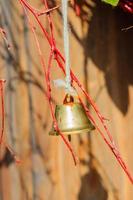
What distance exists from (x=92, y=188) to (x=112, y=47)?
19.2 inches

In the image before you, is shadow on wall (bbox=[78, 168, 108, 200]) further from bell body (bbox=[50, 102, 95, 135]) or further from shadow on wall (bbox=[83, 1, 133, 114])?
bell body (bbox=[50, 102, 95, 135])

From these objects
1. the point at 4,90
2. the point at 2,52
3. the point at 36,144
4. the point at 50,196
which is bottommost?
the point at 50,196

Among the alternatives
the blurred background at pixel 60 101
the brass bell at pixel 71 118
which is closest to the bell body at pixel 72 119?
the brass bell at pixel 71 118

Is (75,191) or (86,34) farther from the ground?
(86,34)

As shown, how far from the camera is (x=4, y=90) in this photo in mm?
1840

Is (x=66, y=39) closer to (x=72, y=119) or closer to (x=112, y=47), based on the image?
(x=72, y=119)

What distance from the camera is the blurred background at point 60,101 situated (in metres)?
1.85

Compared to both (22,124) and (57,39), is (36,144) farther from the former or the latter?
(57,39)

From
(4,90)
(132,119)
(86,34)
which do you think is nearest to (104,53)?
(86,34)

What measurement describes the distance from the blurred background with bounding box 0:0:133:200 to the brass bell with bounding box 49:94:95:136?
374 millimetres

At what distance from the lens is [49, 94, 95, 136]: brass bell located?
4.79 feet

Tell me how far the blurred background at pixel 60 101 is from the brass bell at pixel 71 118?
0.37 meters

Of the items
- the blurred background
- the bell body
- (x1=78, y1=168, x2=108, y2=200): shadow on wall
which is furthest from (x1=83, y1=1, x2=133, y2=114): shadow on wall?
the bell body

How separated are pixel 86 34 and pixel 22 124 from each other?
1.23 ft
